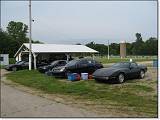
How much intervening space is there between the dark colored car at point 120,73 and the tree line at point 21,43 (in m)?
59.5

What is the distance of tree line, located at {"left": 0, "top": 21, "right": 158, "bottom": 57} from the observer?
2923 inches

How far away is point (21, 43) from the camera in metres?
81.4

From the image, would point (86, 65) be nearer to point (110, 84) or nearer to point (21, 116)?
point (110, 84)

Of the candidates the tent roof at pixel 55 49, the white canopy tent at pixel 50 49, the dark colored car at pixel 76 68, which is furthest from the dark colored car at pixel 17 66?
the dark colored car at pixel 76 68

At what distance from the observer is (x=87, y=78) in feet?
59.1

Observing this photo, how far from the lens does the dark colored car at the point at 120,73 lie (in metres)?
15.5

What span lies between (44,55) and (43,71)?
740 inches

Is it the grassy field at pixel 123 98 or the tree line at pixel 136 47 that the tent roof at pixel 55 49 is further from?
the tree line at pixel 136 47

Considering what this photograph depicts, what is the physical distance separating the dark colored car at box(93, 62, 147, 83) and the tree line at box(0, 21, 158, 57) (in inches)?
2344

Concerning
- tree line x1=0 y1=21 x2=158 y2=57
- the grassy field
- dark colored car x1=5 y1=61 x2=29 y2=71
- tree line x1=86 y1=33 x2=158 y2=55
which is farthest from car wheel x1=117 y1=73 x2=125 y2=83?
tree line x1=86 y1=33 x2=158 y2=55

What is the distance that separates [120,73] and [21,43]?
68.4 metres

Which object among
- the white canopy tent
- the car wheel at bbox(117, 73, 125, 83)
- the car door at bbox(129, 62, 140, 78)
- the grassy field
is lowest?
the grassy field

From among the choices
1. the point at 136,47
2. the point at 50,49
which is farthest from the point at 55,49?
the point at 136,47

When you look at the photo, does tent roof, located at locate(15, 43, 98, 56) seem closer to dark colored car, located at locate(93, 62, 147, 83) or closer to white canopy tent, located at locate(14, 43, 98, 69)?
white canopy tent, located at locate(14, 43, 98, 69)
